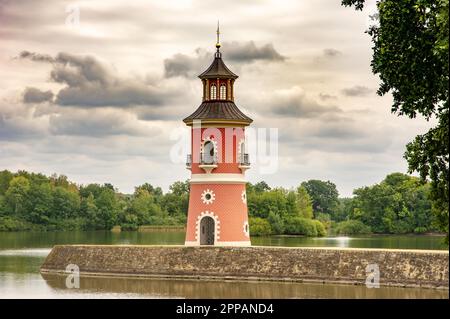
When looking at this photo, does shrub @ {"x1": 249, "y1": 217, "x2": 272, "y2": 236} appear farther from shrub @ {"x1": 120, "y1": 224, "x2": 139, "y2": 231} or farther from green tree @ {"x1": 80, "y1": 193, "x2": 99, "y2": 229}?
green tree @ {"x1": 80, "y1": 193, "x2": 99, "y2": 229}

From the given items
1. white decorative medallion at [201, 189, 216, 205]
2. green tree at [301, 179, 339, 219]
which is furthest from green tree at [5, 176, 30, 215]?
white decorative medallion at [201, 189, 216, 205]

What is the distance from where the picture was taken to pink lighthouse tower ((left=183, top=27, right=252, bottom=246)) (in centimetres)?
4406

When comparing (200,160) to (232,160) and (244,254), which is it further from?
(244,254)

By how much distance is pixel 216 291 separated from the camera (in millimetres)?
36375

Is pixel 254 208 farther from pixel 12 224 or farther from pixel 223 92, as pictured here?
pixel 223 92

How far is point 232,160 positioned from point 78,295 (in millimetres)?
11509

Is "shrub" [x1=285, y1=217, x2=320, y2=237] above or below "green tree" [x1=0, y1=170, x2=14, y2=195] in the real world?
below

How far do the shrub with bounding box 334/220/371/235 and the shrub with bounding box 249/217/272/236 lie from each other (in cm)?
887

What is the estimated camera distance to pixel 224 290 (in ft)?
120

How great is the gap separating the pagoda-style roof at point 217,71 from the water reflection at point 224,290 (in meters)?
9.37

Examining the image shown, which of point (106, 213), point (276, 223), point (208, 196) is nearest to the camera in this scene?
point (208, 196)

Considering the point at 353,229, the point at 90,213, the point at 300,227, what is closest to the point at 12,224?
the point at 90,213

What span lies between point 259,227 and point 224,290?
2109 inches
